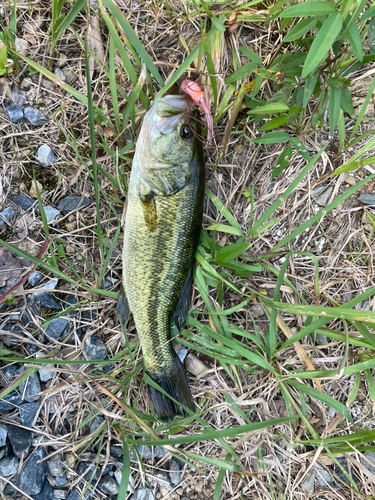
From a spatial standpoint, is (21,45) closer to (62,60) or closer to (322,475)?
(62,60)

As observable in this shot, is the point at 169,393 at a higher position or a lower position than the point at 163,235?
lower

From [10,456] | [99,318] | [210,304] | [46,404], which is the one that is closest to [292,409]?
[210,304]

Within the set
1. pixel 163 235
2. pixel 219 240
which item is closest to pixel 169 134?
pixel 163 235

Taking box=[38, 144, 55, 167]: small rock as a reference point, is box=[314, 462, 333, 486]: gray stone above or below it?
below

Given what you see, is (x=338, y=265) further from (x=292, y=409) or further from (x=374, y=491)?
(x=374, y=491)

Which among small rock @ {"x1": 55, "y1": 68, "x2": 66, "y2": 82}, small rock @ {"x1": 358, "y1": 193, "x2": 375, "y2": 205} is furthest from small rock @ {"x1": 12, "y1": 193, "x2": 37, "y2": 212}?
small rock @ {"x1": 358, "y1": 193, "x2": 375, "y2": 205}

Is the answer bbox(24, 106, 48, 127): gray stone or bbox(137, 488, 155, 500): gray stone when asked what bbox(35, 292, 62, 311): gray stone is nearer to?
bbox(24, 106, 48, 127): gray stone
